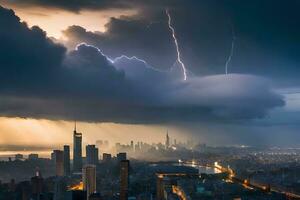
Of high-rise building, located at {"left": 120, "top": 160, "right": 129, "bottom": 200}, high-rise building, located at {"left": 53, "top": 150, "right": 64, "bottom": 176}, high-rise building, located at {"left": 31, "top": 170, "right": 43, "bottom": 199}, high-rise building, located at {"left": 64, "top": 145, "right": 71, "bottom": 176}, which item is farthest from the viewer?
high-rise building, located at {"left": 53, "top": 150, "right": 64, "bottom": 176}

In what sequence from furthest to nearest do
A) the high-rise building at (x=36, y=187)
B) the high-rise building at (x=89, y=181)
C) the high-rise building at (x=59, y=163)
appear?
1. the high-rise building at (x=59, y=163)
2. the high-rise building at (x=89, y=181)
3. the high-rise building at (x=36, y=187)

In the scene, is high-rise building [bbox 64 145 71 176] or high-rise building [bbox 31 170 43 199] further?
high-rise building [bbox 64 145 71 176]

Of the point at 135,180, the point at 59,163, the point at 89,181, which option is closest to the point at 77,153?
the point at 59,163

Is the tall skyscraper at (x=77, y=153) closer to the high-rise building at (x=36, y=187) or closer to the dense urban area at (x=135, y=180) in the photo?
the dense urban area at (x=135, y=180)

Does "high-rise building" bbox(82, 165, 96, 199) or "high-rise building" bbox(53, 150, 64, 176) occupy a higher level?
"high-rise building" bbox(53, 150, 64, 176)

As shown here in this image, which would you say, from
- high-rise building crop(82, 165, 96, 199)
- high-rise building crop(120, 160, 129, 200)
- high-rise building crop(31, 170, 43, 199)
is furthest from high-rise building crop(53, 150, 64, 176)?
high-rise building crop(31, 170, 43, 199)

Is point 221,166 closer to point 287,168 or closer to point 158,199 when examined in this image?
point 287,168

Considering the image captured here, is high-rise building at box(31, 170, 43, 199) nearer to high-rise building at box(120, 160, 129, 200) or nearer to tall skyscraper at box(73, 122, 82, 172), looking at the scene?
high-rise building at box(120, 160, 129, 200)

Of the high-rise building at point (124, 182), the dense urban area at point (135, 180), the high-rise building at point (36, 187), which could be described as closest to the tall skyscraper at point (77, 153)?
the dense urban area at point (135, 180)

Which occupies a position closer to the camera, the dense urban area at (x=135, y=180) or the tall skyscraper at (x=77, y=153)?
the dense urban area at (x=135, y=180)

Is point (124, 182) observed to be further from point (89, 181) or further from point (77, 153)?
point (77, 153)

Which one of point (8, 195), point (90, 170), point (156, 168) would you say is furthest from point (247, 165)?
point (8, 195)

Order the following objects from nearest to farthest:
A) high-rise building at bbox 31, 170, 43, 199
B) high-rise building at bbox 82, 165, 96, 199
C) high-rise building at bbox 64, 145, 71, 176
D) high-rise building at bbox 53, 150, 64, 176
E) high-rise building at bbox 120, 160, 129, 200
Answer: high-rise building at bbox 31, 170, 43, 199 < high-rise building at bbox 120, 160, 129, 200 < high-rise building at bbox 82, 165, 96, 199 < high-rise building at bbox 64, 145, 71, 176 < high-rise building at bbox 53, 150, 64, 176
